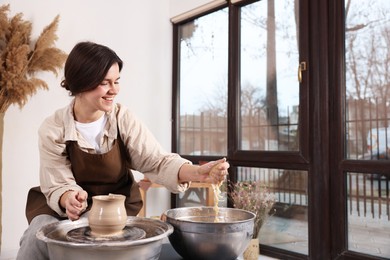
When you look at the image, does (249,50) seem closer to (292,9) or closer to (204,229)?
(292,9)

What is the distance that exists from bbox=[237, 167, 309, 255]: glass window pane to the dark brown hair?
167 cm

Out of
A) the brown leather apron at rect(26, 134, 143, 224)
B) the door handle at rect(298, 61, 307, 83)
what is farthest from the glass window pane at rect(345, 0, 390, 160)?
the brown leather apron at rect(26, 134, 143, 224)

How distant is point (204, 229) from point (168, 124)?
2569 millimetres

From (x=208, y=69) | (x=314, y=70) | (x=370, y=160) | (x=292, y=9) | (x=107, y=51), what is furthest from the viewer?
(x=208, y=69)

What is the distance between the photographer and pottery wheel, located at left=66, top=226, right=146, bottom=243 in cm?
106

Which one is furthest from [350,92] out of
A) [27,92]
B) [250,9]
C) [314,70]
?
[27,92]

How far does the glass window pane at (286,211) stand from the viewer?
2590mm

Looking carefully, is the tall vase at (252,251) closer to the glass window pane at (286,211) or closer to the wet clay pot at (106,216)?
the glass window pane at (286,211)

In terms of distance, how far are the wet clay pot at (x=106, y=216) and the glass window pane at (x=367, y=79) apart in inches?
68.3

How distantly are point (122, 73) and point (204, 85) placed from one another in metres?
0.76

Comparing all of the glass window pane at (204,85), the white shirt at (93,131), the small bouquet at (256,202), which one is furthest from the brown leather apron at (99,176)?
the glass window pane at (204,85)

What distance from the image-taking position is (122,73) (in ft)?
10.8

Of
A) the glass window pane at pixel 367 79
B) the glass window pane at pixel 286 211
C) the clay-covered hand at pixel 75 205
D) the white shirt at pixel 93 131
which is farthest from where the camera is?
the glass window pane at pixel 286 211

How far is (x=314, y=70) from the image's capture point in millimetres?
2461
